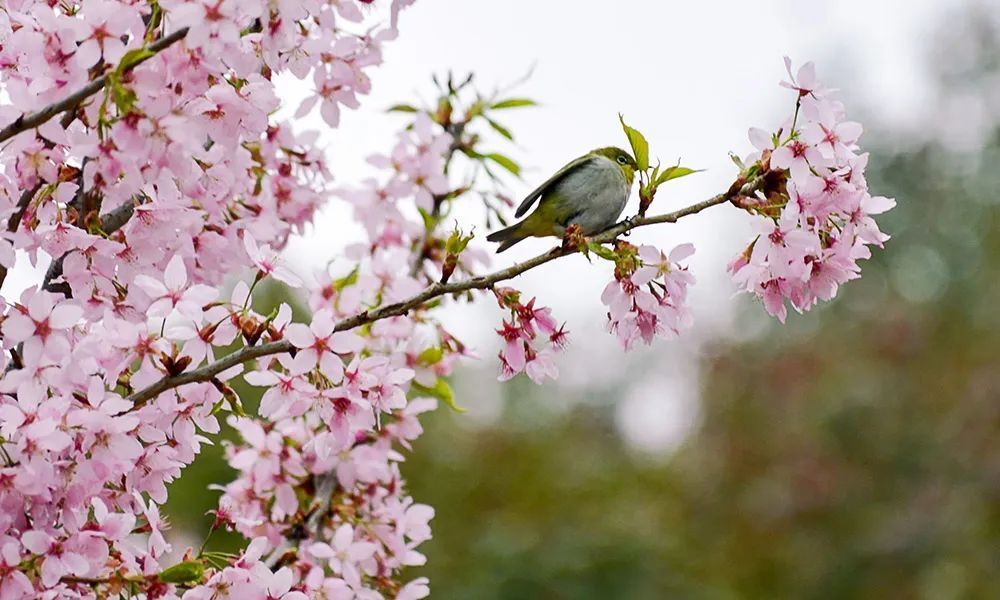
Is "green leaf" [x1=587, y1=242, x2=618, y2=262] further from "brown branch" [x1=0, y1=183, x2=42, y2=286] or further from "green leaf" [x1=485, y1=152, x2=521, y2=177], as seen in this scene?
"green leaf" [x1=485, y1=152, x2=521, y2=177]

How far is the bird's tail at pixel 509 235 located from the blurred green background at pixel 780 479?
819 cm

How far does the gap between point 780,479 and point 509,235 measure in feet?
37.5

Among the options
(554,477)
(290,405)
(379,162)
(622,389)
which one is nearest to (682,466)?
(554,477)

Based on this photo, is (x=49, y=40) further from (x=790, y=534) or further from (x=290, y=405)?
(x=790, y=534)

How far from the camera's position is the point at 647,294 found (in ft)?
5.19

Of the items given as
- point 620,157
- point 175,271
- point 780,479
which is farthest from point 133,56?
point 780,479

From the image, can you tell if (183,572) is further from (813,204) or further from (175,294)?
(813,204)

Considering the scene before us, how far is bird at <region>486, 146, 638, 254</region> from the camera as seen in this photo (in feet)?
6.03

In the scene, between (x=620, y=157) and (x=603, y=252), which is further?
(x=620, y=157)

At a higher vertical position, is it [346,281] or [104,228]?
[346,281]

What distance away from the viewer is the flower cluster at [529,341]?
1.63 m

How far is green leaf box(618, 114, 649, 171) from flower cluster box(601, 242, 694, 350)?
12 centimetres

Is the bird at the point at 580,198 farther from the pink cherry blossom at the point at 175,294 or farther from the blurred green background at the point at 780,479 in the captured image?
the blurred green background at the point at 780,479

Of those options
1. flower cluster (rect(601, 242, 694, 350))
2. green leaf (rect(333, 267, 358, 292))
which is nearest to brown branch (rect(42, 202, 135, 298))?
flower cluster (rect(601, 242, 694, 350))
